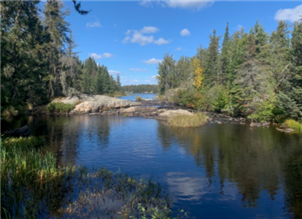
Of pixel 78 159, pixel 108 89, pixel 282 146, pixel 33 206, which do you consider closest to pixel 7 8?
pixel 78 159

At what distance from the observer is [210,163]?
47.7 ft

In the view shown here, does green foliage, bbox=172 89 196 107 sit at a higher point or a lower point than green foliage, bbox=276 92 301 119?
higher

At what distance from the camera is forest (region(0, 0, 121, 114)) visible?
2473 cm

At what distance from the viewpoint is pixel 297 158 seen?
15203mm

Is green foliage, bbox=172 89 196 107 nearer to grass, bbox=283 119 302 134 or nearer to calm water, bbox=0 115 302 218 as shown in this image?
grass, bbox=283 119 302 134

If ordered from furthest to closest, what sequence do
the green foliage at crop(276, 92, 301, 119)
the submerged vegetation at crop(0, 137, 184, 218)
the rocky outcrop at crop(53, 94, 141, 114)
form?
the rocky outcrop at crop(53, 94, 141, 114), the green foliage at crop(276, 92, 301, 119), the submerged vegetation at crop(0, 137, 184, 218)

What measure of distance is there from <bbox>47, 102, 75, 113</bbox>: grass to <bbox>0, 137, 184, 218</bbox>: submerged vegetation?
34945mm

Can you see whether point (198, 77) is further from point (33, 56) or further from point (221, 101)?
point (33, 56)

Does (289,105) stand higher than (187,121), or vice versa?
(289,105)

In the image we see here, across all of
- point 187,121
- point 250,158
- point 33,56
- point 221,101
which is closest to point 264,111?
point 221,101

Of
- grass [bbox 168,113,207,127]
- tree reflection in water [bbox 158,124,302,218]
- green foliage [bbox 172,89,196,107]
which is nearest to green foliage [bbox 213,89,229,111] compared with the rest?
green foliage [bbox 172,89,196,107]

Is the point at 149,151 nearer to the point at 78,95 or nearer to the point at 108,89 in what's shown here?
the point at 78,95

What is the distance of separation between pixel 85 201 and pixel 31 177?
3217mm

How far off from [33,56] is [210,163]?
40950 mm
